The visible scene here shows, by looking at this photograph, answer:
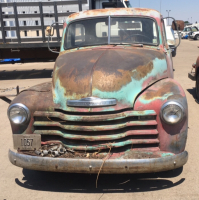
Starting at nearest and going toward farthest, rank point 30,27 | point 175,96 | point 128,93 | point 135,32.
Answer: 1. point 175,96
2. point 128,93
3. point 135,32
4. point 30,27

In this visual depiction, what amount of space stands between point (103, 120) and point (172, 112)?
77cm

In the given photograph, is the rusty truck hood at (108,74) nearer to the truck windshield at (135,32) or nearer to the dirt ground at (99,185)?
the truck windshield at (135,32)

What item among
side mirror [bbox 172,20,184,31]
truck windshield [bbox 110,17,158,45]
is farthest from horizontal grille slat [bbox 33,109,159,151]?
side mirror [bbox 172,20,184,31]

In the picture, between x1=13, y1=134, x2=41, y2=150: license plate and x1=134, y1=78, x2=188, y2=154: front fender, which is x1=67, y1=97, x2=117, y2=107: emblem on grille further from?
x1=13, y1=134, x2=41, y2=150: license plate

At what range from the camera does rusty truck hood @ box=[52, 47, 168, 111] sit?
3496 mm

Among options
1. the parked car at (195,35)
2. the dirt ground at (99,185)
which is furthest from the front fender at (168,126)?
A: the parked car at (195,35)

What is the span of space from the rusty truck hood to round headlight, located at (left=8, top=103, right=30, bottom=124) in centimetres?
38

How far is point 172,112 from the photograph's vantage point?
3.30 m

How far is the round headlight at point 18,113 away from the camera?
3.56 meters

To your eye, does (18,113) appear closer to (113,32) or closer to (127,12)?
(113,32)

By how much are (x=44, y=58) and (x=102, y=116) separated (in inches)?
348

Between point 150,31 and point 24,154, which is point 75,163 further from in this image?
point 150,31

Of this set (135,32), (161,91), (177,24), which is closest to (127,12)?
(135,32)

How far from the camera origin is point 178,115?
3.29 metres
